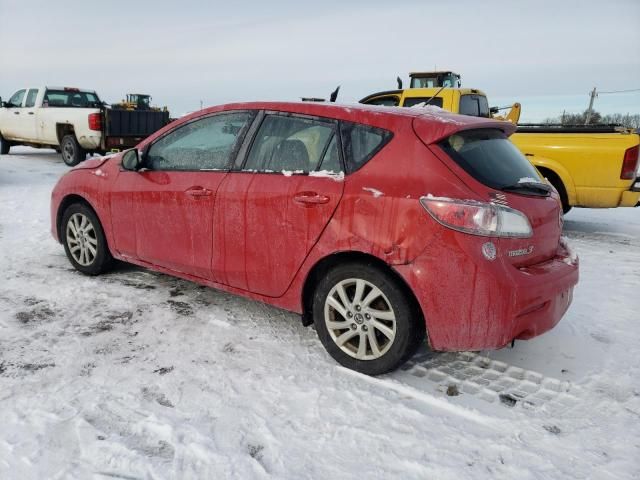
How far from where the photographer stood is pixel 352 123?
10.5ft

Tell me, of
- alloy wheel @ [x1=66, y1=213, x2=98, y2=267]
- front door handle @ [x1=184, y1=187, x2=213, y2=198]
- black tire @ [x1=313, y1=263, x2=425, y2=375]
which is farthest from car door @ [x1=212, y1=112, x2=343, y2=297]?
alloy wheel @ [x1=66, y1=213, x2=98, y2=267]

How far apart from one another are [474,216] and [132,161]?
2828mm

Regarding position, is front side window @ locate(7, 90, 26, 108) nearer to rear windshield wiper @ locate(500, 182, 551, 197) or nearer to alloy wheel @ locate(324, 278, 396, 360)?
alloy wheel @ locate(324, 278, 396, 360)

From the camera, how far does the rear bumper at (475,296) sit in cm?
272

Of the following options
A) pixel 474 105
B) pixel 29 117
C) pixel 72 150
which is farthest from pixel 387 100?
pixel 29 117

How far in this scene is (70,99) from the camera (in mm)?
14031

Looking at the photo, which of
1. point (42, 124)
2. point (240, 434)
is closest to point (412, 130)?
point (240, 434)

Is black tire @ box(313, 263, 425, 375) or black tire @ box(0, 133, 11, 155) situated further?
black tire @ box(0, 133, 11, 155)

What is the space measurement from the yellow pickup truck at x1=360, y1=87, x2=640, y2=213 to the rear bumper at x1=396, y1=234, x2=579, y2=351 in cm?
422

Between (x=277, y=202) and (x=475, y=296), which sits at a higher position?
(x=277, y=202)

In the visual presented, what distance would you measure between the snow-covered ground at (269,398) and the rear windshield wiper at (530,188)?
1126mm

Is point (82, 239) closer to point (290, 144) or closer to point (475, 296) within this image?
point (290, 144)

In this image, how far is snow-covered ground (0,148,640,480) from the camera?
2.36 metres

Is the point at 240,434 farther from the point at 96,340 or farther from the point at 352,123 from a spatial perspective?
the point at 352,123
